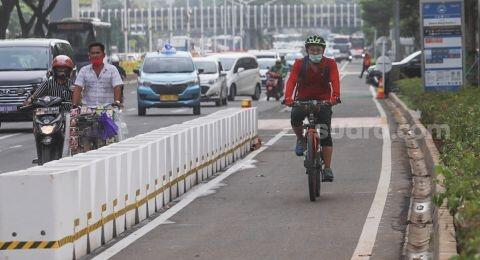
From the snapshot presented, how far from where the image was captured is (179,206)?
15086 mm

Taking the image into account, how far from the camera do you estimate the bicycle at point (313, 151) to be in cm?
1503

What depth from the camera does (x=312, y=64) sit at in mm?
15828

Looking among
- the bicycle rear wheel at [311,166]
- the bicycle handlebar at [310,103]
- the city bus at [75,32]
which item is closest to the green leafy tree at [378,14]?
the city bus at [75,32]

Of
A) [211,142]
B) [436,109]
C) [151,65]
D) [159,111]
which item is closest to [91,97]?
[211,142]

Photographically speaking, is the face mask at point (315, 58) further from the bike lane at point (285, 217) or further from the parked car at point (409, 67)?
the parked car at point (409, 67)

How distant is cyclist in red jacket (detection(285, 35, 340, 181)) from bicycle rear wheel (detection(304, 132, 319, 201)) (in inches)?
22.3

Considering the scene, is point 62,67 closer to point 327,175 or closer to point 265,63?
point 327,175

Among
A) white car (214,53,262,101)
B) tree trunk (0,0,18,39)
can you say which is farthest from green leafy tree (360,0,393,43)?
white car (214,53,262,101)

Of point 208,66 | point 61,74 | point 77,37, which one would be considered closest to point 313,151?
point 61,74

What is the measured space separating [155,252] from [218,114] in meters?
10.6

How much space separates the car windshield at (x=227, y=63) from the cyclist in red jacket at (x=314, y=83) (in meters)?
36.5

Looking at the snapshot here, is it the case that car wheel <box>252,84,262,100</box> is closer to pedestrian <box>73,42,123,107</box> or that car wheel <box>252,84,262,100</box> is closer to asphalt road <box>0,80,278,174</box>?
asphalt road <box>0,80,278,174</box>

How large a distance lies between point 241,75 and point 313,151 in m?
37.2

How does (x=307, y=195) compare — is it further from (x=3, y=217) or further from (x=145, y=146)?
(x=3, y=217)
